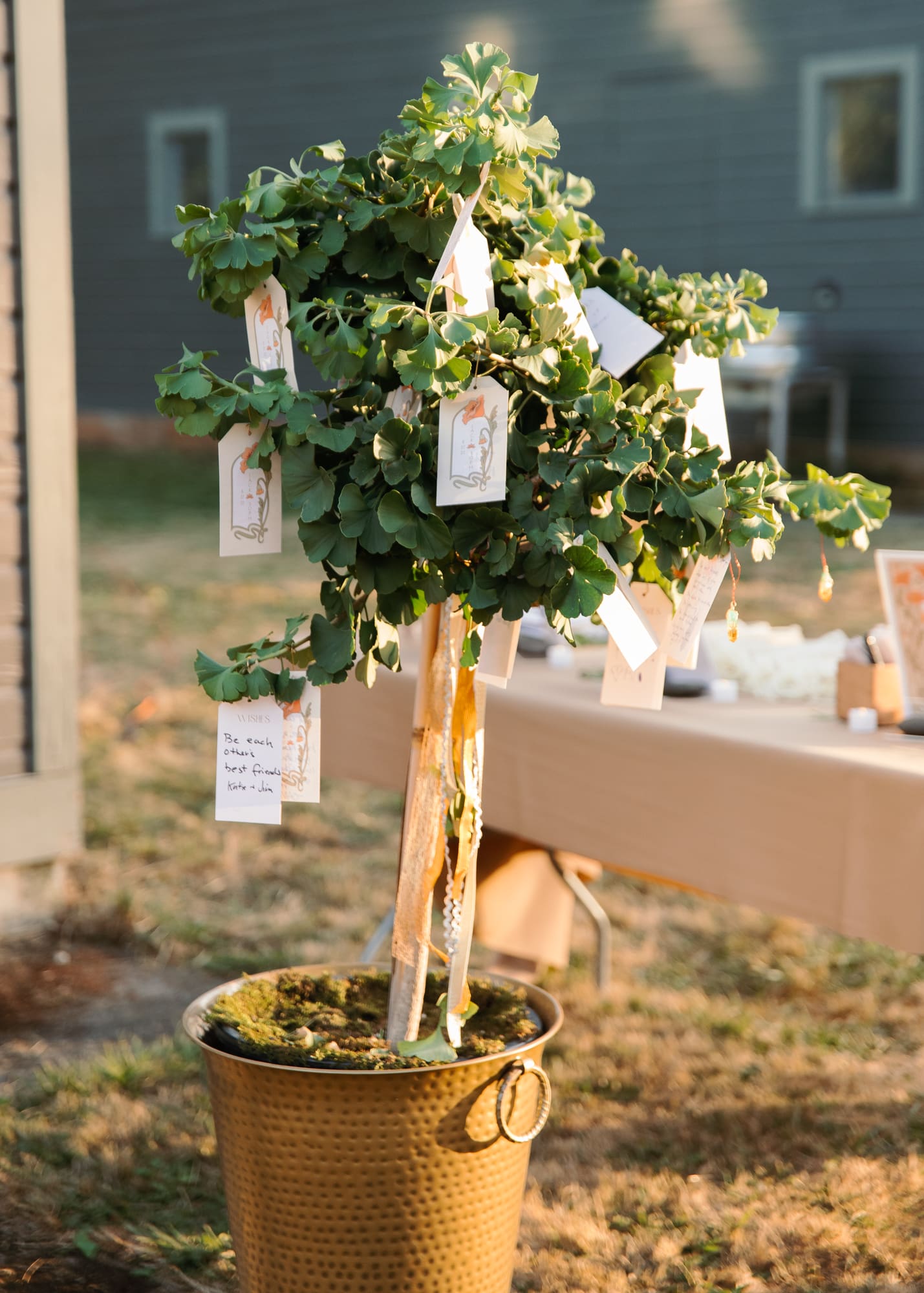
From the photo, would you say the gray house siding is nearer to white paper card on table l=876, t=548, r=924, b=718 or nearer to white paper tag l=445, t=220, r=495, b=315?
white paper card on table l=876, t=548, r=924, b=718

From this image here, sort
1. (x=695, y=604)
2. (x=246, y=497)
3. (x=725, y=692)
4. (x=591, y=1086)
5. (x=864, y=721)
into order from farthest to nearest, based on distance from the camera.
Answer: (x=591, y=1086) < (x=725, y=692) < (x=864, y=721) < (x=695, y=604) < (x=246, y=497)

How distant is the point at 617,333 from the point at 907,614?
2.36ft

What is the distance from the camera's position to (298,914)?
3666 millimetres

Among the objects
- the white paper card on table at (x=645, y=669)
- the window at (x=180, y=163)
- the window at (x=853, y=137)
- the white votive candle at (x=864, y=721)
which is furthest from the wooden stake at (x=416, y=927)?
the window at (x=180, y=163)

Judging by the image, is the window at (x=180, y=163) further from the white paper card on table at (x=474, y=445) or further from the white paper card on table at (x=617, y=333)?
the white paper card on table at (x=474, y=445)

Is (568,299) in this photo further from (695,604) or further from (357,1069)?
(357,1069)

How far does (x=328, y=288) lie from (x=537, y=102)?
849cm

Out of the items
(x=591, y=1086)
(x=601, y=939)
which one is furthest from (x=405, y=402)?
(x=601, y=939)

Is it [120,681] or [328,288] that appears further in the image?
[120,681]

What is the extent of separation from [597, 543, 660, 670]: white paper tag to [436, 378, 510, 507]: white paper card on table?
0.16 meters

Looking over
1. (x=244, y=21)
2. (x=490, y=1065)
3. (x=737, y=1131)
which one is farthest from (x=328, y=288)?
(x=244, y=21)

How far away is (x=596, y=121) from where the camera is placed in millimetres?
9617

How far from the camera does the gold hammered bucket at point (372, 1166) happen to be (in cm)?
170

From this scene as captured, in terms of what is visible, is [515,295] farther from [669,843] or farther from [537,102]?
[537,102]
